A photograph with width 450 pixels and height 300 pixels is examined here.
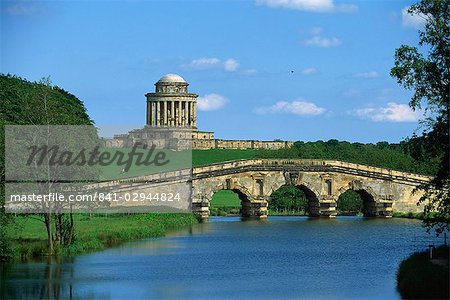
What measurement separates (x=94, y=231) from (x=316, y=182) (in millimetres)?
32484

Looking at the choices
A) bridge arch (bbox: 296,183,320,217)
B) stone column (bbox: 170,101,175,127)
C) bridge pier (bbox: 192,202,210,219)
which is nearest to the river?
bridge pier (bbox: 192,202,210,219)

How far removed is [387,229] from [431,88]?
31461 mm

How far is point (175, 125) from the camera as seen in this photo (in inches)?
5773

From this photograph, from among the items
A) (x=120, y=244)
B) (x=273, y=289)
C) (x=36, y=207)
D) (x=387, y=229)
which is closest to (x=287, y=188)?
(x=387, y=229)

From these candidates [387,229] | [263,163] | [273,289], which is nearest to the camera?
[273,289]

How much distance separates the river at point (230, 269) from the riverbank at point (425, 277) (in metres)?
0.64

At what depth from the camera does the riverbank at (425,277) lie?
30.4m

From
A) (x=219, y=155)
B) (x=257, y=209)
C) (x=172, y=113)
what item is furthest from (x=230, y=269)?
(x=172, y=113)

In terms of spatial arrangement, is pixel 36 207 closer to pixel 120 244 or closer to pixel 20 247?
pixel 20 247

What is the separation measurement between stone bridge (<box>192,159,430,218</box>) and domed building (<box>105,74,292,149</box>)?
55.3 m

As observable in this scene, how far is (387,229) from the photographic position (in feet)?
218

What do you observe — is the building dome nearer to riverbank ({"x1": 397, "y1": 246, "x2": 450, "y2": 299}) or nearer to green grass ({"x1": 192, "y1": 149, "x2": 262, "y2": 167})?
green grass ({"x1": 192, "y1": 149, "x2": 262, "y2": 167})

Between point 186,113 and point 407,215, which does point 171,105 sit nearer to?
point 186,113

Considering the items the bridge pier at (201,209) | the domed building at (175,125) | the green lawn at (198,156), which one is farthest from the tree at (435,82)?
the domed building at (175,125)
